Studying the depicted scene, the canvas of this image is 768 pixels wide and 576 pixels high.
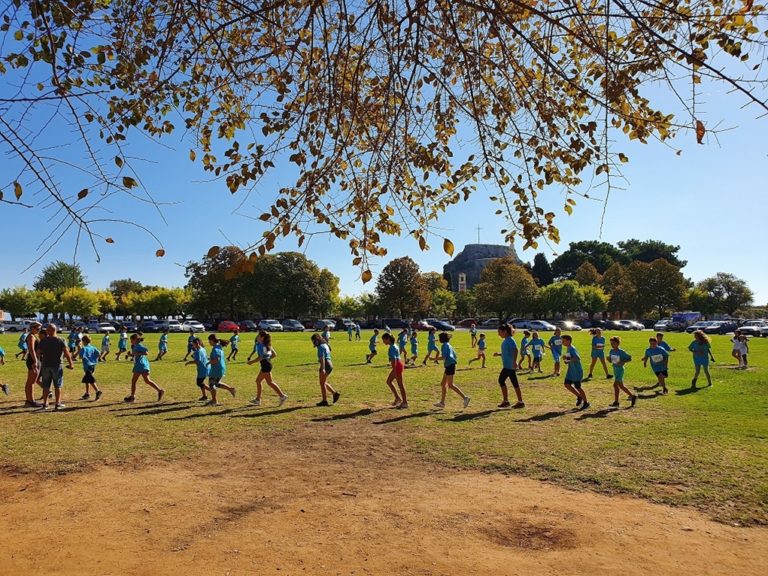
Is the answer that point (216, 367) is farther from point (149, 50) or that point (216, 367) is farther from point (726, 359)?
point (726, 359)

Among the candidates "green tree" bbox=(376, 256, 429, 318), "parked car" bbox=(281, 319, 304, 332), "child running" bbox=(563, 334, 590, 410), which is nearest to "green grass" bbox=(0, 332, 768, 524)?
"child running" bbox=(563, 334, 590, 410)

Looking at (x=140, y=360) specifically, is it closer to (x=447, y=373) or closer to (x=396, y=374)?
(x=396, y=374)

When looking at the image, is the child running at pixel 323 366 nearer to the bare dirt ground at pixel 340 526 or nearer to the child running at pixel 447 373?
the child running at pixel 447 373

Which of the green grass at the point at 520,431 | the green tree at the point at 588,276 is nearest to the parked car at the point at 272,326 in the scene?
the green grass at the point at 520,431

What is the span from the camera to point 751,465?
7219 millimetres

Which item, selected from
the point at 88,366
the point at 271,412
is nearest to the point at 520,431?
the point at 271,412

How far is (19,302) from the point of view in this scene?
7538 cm

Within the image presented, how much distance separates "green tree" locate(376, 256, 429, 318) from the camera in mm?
78250

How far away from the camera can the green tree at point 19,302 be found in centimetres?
7481

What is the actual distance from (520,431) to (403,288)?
226 ft

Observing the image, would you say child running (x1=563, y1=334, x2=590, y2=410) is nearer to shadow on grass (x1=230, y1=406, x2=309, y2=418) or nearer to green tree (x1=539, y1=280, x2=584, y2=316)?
shadow on grass (x1=230, y1=406, x2=309, y2=418)

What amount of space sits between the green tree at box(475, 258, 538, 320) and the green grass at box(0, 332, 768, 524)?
56.0m

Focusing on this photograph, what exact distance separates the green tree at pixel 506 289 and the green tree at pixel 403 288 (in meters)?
8.75

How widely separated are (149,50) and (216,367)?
8621mm
